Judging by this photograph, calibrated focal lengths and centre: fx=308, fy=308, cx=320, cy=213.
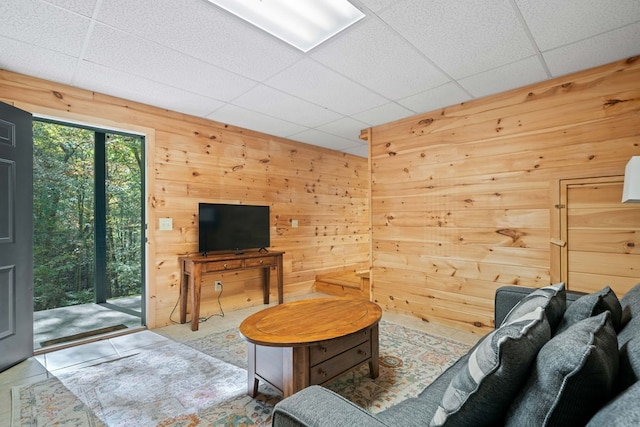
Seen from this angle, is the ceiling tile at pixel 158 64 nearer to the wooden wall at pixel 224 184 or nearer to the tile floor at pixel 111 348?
the wooden wall at pixel 224 184

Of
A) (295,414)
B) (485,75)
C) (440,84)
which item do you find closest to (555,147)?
(485,75)

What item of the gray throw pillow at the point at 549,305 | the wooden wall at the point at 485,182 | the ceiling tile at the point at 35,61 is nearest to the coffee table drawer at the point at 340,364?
the gray throw pillow at the point at 549,305

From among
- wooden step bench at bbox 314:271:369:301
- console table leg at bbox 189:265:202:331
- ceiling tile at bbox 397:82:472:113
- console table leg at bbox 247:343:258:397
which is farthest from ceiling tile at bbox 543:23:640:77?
console table leg at bbox 189:265:202:331

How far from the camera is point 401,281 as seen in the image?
3.84 meters

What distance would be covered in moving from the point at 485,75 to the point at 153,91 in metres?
3.12

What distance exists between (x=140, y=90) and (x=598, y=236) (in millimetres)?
4353

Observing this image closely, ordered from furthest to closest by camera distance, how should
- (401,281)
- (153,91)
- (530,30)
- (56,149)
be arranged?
(56,149) < (401,281) < (153,91) < (530,30)

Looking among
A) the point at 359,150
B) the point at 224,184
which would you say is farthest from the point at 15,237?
the point at 359,150

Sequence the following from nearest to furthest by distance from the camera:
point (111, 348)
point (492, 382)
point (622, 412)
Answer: point (622, 412), point (492, 382), point (111, 348)

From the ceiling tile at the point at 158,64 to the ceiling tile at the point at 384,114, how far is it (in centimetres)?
141

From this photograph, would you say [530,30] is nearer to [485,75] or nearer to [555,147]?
[485,75]

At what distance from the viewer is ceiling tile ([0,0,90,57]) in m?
1.85

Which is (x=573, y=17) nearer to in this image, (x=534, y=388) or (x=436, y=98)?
(x=436, y=98)

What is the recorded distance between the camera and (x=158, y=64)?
2496 mm
